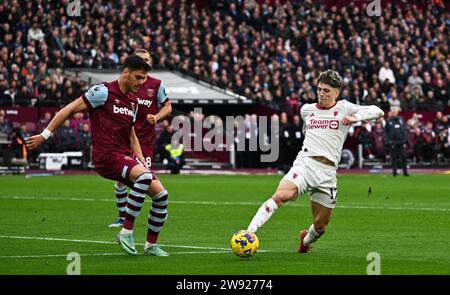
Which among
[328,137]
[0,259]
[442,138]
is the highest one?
[328,137]

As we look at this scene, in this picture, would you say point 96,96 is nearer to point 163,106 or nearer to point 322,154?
point 322,154

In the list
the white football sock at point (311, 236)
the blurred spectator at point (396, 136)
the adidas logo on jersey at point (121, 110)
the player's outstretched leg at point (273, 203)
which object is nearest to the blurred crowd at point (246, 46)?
the blurred spectator at point (396, 136)

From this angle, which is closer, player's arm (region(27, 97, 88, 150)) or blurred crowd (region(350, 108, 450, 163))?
player's arm (region(27, 97, 88, 150))

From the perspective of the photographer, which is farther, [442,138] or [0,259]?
[442,138]

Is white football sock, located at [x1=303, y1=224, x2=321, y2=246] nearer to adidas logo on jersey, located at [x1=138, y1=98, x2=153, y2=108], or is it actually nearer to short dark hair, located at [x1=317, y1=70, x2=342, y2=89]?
short dark hair, located at [x1=317, y1=70, x2=342, y2=89]
